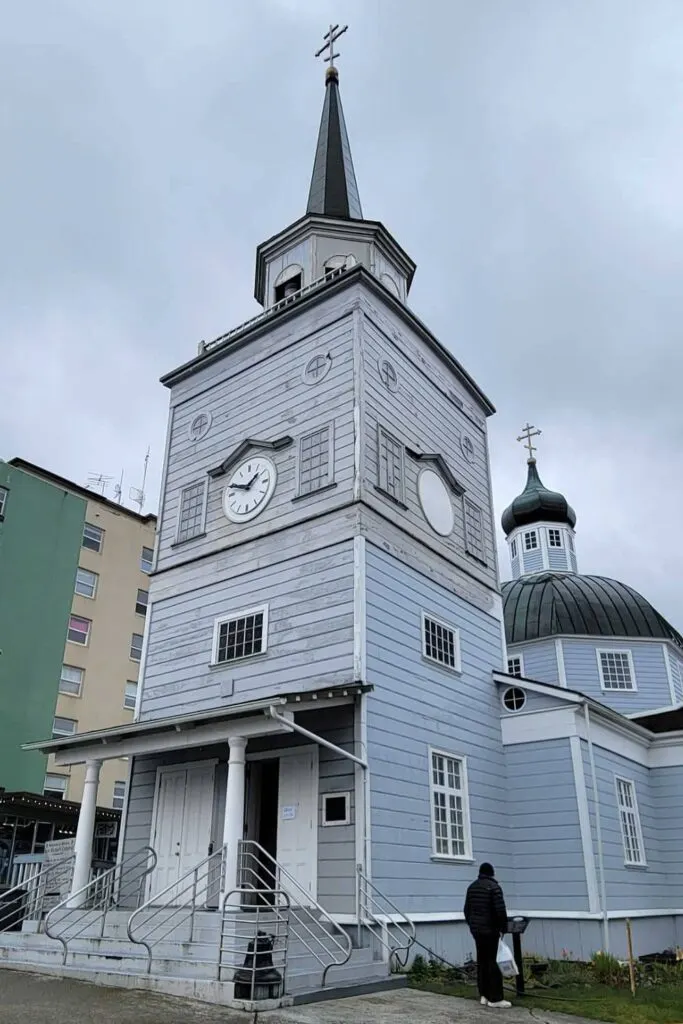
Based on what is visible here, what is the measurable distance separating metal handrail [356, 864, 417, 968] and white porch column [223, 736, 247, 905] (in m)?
1.74

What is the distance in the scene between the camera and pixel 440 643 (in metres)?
15.0

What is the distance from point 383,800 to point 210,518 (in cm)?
704

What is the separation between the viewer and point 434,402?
18.0 m

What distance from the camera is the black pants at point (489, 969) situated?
29.4 feet

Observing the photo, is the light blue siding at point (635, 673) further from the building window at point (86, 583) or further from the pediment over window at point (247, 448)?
the building window at point (86, 583)

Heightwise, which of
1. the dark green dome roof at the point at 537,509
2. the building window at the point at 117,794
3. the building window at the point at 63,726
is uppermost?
the dark green dome roof at the point at 537,509

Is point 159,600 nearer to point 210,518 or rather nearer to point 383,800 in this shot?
point 210,518

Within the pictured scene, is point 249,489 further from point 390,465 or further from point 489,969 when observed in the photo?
point 489,969

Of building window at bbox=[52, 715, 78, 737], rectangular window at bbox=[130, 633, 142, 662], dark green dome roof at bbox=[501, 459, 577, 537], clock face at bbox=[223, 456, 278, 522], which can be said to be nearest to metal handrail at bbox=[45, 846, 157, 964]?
clock face at bbox=[223, 456, 278, 522]

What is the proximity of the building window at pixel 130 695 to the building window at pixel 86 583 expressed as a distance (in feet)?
12.7

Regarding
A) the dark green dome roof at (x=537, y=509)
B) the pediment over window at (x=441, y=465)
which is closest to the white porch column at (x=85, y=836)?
the pediment over window at (x=441, y=465)

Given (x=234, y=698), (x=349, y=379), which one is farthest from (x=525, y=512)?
(x=234, y=698)

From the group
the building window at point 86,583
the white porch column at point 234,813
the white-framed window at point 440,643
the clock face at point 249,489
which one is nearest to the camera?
the white porch column at point 234,813

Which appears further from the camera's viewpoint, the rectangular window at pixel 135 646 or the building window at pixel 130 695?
the rectangular window at pixel 135 646
